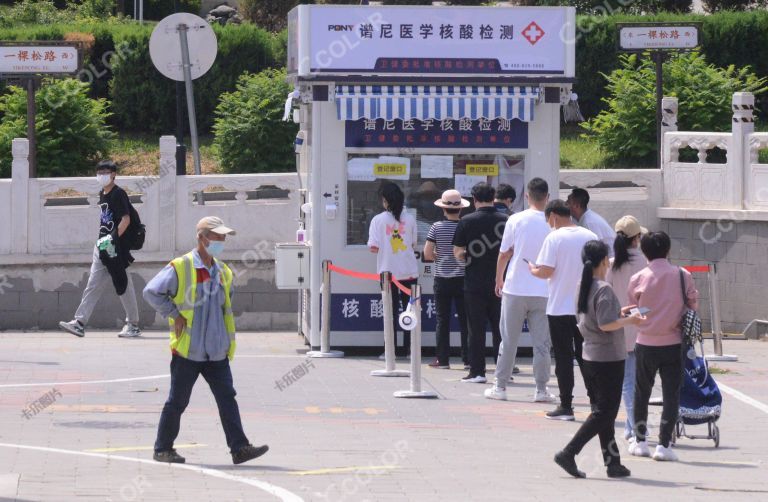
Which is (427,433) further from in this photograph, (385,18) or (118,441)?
(385,18)

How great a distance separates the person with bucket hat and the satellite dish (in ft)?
16.0

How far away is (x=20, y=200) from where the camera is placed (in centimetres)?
1600

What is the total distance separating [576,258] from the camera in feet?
32.9

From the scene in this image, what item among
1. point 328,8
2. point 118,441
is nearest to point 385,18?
point 328,8

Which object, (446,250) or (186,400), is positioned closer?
(186,400)

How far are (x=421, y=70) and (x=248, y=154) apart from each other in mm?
13615

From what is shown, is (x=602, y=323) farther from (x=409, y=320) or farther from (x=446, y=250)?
(x=446, y=250)

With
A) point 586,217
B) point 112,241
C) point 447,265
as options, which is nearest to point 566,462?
point 586,217

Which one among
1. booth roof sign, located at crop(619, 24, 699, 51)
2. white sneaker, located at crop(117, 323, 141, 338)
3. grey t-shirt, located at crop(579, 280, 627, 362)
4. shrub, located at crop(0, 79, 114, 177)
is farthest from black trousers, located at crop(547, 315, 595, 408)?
shrub, located at crop(0, 79, 114, 177)

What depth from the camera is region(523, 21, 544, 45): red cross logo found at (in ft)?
44.7

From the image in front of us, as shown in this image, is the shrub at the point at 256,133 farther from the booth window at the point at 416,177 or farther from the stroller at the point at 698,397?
the stroller at the point at 698,397

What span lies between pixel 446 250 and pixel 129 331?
449 cm

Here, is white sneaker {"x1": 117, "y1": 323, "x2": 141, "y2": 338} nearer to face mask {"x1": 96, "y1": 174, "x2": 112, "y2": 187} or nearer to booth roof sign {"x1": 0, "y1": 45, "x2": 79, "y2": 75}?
face mask {"x1": 96, "y1": 174, "x2": 112, "y2": 187}

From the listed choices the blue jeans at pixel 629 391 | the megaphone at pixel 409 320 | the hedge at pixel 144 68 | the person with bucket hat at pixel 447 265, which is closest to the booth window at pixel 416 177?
the person with bucket hat at pixel 447 265
